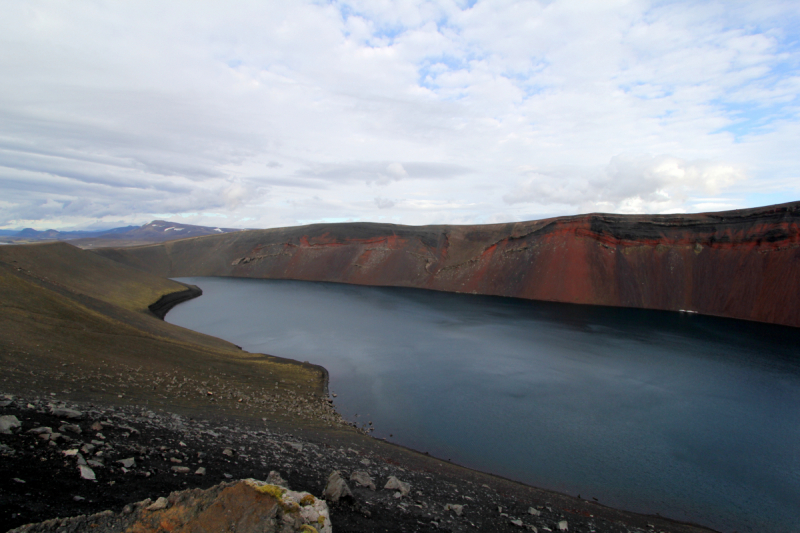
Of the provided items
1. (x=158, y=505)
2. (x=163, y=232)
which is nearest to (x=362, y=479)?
(x=158, y=505)

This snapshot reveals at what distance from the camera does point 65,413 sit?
18.6ft

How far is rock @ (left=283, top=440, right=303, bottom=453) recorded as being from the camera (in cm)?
779

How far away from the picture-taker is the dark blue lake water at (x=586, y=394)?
9297mm

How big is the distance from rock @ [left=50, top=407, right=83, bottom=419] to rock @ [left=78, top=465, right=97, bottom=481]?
1735 mm

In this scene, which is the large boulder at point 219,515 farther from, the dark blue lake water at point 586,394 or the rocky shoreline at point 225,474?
the dark blue lake water at point 586,394

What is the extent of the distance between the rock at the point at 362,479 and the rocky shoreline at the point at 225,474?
2 cm

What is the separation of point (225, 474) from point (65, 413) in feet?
8.32

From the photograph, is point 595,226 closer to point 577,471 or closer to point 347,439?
point 577,471

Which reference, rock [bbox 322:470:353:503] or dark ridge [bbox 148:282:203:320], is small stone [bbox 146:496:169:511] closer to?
rock [bbox 322:470:353:503]

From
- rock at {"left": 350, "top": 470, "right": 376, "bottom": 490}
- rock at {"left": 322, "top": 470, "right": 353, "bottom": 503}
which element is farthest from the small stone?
rock at {"left": 350, "top": 470, "right": 376, "bottom": 490}

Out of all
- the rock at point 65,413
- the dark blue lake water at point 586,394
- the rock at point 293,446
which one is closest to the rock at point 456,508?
the rock at point 293,446

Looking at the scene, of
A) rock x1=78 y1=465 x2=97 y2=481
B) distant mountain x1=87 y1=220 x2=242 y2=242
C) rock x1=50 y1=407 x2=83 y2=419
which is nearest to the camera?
rock x1=78 y1=465 x2=97 y2=481

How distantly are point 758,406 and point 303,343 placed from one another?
19567mm

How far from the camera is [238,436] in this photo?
7.69m
